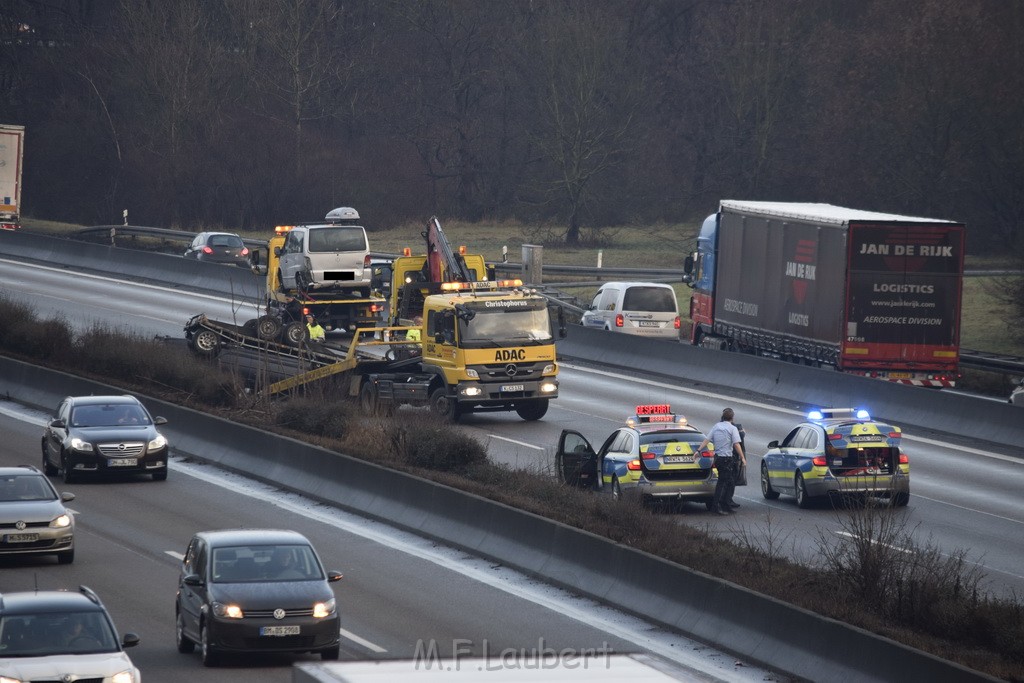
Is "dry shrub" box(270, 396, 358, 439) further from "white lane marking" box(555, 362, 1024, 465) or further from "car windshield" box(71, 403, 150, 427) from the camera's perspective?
"white lane marking" box(555, 362, 1024, 465)

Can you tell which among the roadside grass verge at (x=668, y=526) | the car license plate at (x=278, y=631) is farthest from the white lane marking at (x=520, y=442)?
the car license plate at (x=278, y=631)

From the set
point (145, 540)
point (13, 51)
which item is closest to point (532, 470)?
point (145, 540)

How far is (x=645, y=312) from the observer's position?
4288cm

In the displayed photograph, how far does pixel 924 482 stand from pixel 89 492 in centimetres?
1462

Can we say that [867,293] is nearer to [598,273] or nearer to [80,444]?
[80,444]

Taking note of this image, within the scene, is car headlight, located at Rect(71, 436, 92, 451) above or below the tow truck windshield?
below

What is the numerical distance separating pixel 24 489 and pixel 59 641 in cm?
749

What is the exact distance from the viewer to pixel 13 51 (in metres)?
83.9

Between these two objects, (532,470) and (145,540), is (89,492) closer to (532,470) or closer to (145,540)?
(145,540)

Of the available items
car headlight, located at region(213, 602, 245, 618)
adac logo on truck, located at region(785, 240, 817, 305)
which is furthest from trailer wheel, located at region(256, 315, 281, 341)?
car headlight, located at region(213, 602, 245, 618)

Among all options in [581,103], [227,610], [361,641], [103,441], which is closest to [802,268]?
[103,441]

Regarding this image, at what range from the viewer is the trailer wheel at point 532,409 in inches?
1281

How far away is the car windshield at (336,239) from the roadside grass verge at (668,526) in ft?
21.9

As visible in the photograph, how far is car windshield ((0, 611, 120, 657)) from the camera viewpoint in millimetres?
12656
